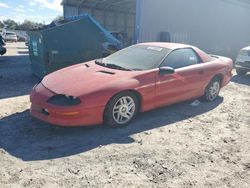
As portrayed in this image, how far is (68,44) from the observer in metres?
7.82

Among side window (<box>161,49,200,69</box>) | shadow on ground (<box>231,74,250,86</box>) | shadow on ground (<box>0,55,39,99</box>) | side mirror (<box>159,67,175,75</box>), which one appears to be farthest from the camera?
shadow on ground (<box>231,74,250,86</box>)

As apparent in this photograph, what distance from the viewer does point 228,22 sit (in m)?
19.3

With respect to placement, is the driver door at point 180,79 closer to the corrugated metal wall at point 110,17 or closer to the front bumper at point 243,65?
the front bumper at point 243,65

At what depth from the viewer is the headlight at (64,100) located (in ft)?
14.0

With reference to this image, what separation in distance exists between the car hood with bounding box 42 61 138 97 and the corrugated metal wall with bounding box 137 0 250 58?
27.3ft

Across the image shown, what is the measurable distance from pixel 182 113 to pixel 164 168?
2.29 meters

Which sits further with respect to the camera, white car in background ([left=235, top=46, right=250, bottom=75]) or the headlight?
white car in background ([left=235, top=46, right=250, bottom=75])

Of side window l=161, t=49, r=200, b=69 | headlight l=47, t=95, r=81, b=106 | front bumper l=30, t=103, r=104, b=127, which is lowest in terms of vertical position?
front bumper l=30, t=103, r=104, b=127

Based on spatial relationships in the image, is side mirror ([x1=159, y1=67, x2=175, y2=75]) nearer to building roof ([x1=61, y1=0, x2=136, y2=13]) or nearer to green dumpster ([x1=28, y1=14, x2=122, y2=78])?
green dumpster ([x1=28, y1=14, x2=122, y2=78])

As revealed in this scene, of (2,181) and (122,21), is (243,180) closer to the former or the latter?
(2,181)

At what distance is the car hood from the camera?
14.5ft

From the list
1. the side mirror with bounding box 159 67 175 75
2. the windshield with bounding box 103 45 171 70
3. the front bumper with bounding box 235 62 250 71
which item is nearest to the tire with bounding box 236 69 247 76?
the front bumper with bounding box 235 62 250 71

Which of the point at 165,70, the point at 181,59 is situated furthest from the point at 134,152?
the point at 181,59

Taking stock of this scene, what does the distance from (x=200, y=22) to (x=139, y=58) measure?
12950mm
